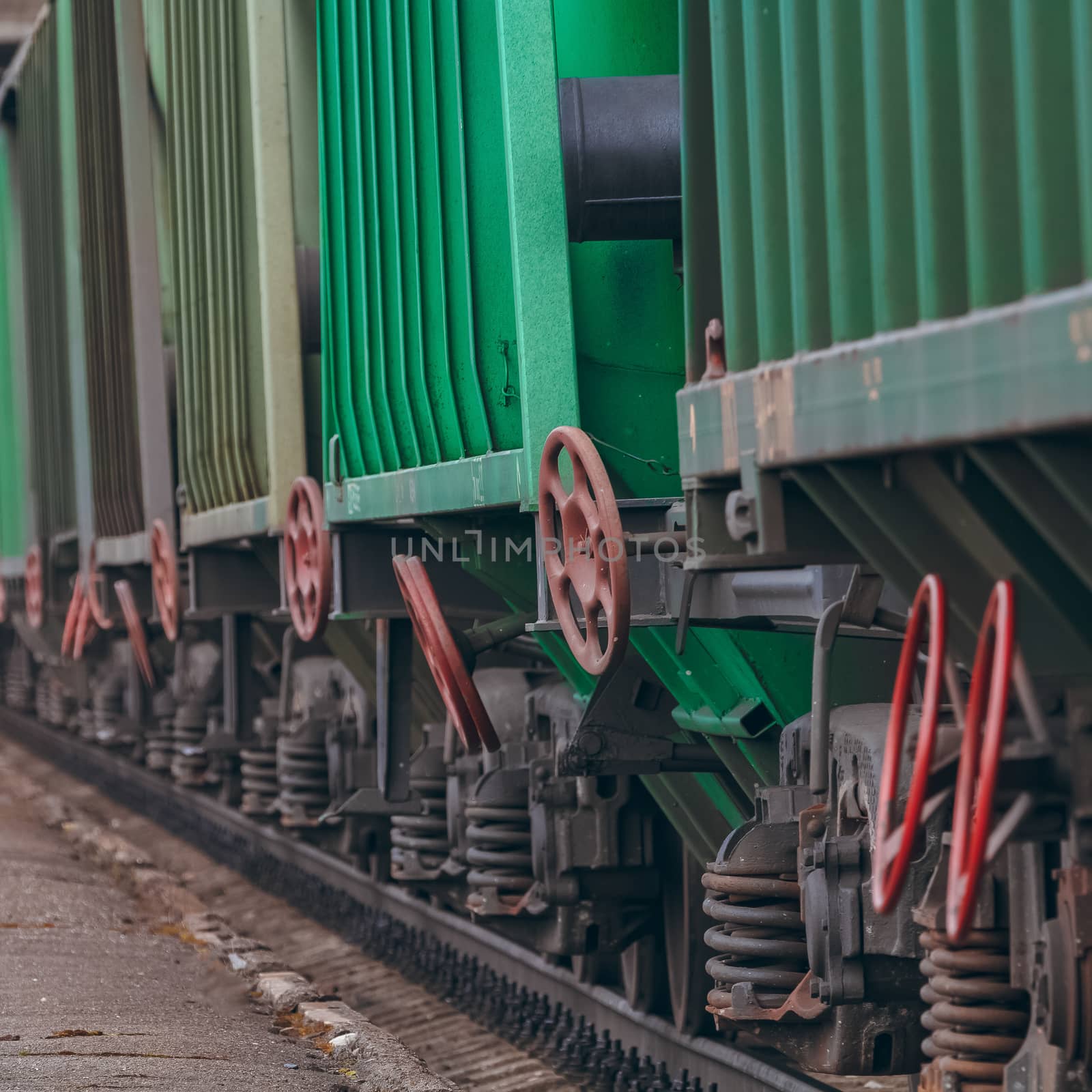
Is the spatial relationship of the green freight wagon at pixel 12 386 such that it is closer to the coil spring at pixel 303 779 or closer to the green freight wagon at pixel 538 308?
the coil spring at pixel 303 779

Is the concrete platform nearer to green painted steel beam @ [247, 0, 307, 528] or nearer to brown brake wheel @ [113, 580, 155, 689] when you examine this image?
green painted steel beam @ [247, 0, 307, 528]

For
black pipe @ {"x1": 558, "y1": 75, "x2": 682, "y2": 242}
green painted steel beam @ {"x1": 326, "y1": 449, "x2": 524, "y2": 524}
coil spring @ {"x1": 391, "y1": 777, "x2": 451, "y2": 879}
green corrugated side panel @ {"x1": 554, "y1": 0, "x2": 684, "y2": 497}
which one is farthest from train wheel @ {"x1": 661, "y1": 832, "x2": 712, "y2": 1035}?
black pipe @ {"x1": 558, "y1": 75, "x2": 682, "y2": 242}

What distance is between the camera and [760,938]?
4484 mm

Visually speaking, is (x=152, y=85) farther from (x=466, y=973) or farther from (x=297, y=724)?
(x=466, y=973)

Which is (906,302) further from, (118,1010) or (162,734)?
(162,734)

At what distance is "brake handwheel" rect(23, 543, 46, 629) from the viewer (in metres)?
16.2

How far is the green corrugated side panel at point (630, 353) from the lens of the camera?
17.4ft

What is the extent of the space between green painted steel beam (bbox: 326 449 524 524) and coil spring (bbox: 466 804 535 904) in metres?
1.17

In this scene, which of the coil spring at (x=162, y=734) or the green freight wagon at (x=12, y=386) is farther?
the green freight wagon at (x=12, y=386)

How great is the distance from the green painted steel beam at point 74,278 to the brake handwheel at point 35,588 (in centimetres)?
231

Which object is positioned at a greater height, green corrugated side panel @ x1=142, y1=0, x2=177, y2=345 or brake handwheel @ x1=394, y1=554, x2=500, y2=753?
green corrugated side panel @ x1=142, y1=0, x2=177, y2=345

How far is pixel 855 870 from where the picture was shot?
407cm

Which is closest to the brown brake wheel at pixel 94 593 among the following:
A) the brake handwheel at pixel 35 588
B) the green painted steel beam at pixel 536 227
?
the brake handwheel at pixel 35 588

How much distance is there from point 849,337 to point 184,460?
7666mm
